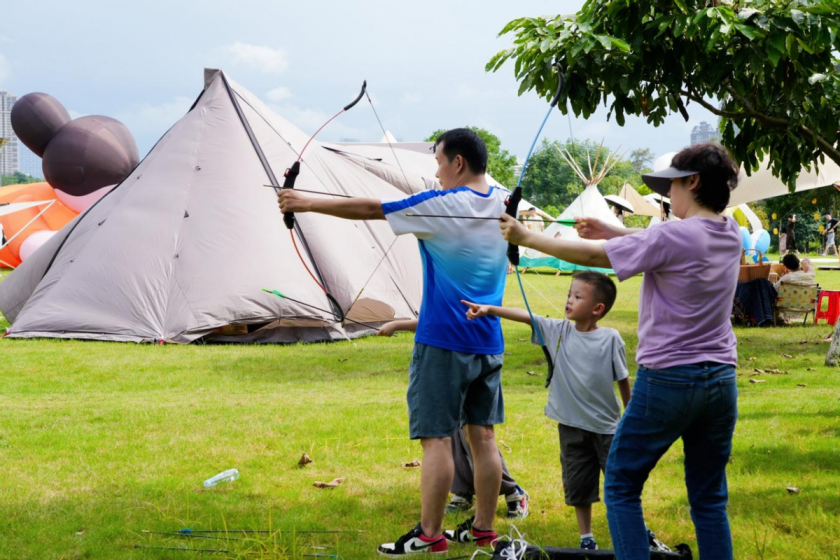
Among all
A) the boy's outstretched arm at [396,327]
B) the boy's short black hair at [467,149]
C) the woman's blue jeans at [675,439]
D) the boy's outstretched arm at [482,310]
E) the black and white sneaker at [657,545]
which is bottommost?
the black and white sneaker at [657,545]

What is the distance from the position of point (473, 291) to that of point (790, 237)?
2864cm

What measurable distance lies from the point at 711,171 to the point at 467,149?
102 centimetres

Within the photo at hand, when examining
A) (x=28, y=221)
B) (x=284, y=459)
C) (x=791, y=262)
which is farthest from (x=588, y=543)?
(x=28, y=221)

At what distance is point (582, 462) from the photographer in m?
3.47

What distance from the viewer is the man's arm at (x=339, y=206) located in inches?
122

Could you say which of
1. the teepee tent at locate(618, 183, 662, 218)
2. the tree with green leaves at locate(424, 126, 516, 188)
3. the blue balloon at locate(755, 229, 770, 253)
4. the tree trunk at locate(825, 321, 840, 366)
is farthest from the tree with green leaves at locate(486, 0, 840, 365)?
the tree with green leaves at locate(424, 126, 516, 188)

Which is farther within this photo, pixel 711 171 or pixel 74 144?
pixel 74 144

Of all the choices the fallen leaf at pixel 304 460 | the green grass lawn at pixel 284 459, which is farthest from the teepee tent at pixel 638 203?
the fallen leaf at pixel 304 460

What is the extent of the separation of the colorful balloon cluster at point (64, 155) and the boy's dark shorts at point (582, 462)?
46.3ft

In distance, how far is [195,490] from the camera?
4.33 meters

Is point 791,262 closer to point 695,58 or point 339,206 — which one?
point 695,58

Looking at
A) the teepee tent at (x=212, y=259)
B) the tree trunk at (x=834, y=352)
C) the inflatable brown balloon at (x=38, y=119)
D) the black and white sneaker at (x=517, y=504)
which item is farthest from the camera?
the inflatable brown balloon at (x=38, y=119)

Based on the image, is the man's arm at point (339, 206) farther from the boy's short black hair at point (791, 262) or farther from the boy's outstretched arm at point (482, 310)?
the boy's short black hair at point (791, 262)

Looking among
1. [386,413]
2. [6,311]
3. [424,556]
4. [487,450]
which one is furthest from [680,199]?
[6,311]
